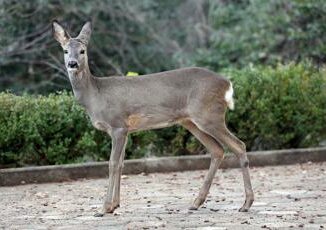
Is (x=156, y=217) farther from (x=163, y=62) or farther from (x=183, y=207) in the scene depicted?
(x=163, y=62)

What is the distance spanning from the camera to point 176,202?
27.8 feet

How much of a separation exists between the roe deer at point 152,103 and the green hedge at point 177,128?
2.61m

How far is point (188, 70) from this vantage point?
830 centimetres

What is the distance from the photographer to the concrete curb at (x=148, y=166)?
10336mm

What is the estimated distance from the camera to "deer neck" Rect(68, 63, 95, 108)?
8266 mm

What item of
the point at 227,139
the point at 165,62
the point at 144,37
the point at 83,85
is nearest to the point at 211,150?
the point at 227,139

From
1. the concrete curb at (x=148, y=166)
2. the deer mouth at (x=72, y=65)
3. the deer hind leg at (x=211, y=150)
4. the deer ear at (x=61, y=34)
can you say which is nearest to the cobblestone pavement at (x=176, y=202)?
the concrete curb at (x=148, y=166)

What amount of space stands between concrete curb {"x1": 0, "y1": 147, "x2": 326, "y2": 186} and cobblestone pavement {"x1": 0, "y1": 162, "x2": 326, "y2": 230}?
0.54ft

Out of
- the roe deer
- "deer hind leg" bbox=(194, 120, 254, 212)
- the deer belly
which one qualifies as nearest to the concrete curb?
the roe deer

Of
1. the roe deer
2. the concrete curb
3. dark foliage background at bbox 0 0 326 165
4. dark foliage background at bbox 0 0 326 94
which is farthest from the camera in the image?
dark foliage background at bbox 0 0 326 94

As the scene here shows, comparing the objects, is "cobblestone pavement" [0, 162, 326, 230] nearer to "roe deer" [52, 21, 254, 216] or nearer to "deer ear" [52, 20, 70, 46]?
"roe deer" [52, 21, 254, 216]

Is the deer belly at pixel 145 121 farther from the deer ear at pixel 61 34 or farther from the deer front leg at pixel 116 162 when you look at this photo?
the deer ear at pixel 61 34

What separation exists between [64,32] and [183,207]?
195cm

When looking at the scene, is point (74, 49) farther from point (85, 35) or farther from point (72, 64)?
point (85, 35)
